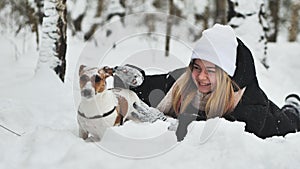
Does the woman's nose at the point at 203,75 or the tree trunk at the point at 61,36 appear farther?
the tree trunk at the point at 61,36

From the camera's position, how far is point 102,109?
230 centimetres

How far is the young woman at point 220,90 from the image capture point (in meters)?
2.68

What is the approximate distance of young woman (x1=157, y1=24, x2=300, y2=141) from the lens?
8.78 feet

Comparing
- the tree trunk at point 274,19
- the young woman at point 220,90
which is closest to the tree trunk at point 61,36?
the young woman at point 220,90

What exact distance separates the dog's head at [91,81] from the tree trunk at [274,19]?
11786mm

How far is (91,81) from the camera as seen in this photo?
88.0 inches

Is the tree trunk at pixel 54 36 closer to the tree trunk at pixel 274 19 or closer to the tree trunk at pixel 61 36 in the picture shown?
the tree trunk at pixel 61 36

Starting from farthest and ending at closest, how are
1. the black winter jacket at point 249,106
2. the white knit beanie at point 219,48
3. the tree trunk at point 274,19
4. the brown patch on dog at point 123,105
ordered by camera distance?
the tree trunk at point 274,19
the black winter jacket at point 249,106
the white knit beanie at point 219,48
the brown patch on dog at point 123,105

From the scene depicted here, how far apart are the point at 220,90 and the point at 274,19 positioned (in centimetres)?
1221

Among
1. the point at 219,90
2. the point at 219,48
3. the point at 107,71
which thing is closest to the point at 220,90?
the point at 219,90

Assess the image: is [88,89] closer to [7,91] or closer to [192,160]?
[192,160]

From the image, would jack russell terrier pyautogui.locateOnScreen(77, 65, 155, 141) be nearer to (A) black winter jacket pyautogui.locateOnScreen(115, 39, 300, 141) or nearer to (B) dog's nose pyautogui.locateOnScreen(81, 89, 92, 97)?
(B) dog's nose pyautogui.locateOnScreen(81, 89, 92, 97)

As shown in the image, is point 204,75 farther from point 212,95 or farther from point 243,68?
point 243,68

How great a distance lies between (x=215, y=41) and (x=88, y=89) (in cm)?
87
